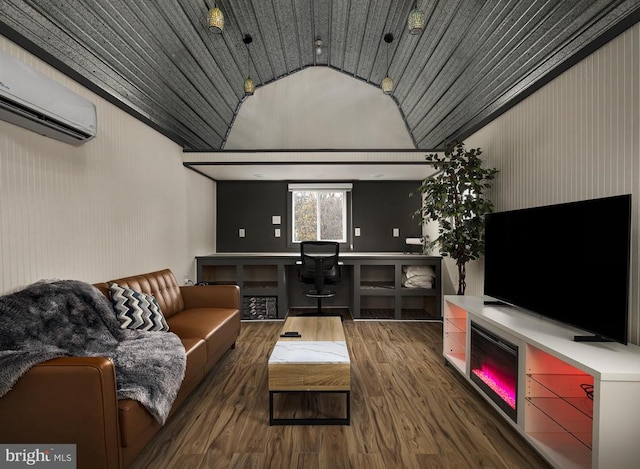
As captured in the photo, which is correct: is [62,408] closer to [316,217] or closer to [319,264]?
[319,264]

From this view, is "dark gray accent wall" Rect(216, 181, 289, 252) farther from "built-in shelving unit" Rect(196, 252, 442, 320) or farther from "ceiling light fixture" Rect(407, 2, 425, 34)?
"ceiling light fixture" Rect(407, 2, 425, 34)

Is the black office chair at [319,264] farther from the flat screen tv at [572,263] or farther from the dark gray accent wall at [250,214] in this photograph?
the flat screen tv at [572,263]

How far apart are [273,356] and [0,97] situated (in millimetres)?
2104

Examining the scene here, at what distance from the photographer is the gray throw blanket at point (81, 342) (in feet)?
5.13

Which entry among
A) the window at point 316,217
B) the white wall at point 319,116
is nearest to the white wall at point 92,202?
the white wall at point 319,116

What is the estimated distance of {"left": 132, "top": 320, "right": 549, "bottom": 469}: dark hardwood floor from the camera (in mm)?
1752

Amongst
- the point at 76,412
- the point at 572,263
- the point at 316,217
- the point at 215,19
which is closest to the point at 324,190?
the point at 316,217

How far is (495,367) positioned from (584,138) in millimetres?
1635

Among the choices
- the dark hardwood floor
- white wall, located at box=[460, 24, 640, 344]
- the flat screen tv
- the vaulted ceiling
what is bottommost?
the dark hardwood floor

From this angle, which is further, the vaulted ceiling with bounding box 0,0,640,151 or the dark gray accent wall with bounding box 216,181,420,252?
the dark gray accent wall with bounding box 216,181,420,252

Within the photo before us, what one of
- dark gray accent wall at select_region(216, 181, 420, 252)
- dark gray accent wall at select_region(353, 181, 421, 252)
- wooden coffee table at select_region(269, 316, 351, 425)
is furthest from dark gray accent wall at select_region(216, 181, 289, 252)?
wooden coffee table at select_region(269, 316, 351, 425)

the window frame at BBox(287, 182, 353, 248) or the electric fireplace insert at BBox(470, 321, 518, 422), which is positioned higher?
the window frame at BBox(287, 182, 353, 248)

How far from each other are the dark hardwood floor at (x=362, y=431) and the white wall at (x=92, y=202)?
1.38 meters

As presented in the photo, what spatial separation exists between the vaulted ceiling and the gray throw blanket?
1565 mm
